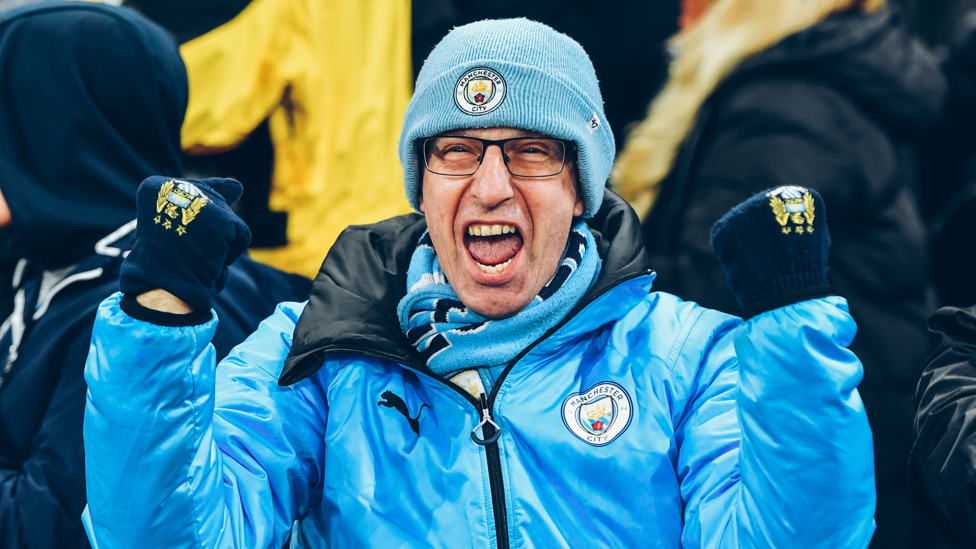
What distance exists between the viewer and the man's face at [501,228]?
1590mm

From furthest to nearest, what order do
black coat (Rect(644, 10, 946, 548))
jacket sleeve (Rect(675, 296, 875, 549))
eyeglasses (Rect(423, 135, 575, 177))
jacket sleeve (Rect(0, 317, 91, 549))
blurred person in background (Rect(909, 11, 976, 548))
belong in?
1. black coat (Rect(644, 10, 946, 548))
2. eyeglasses (Rect(423, 135, 575, 177))
3. jacket sleeve (Rect(0, 317, 91, 549))
4. blurred person in background (Rect(909, 11, 976, 548))
5. jacket sleeve (Rect(675, 296, 875, 549))

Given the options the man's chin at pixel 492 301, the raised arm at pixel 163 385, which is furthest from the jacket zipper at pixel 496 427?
the raised arm at pixel 163 385

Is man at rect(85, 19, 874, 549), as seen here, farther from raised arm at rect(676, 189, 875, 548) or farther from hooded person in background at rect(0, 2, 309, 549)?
hooded person in background at rect(0, 2, 309, 549)

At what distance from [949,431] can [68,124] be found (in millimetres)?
2064

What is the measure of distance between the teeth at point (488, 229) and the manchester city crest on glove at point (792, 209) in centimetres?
61

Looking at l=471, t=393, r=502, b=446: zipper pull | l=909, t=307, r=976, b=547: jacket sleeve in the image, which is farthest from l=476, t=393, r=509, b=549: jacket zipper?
l=909, t=307, r=976, b=547: jacket sleeve

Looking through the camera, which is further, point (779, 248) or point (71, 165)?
point (71, 165)

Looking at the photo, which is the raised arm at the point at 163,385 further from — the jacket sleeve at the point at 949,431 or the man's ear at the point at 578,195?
the jacket sleeve at the point at 949,431

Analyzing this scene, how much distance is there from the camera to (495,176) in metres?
1.57

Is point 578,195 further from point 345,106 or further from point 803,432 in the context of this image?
point 345,106

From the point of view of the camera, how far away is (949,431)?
144cm

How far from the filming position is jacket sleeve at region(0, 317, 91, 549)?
59.1 inches

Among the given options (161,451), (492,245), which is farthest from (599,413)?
(161,451)

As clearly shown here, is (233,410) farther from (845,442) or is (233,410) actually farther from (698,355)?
(845,442)
